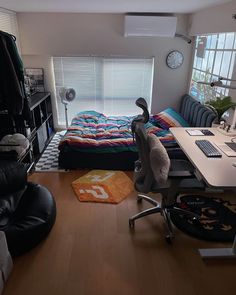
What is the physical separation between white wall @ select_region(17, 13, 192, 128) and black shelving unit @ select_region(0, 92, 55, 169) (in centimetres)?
68

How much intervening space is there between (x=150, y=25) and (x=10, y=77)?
8.63ft

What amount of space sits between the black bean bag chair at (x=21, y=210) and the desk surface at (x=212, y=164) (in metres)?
1.47

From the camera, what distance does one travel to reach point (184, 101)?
4.52m

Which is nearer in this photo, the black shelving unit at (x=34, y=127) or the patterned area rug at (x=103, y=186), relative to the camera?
the patterned area rug at (x=103, y=186)

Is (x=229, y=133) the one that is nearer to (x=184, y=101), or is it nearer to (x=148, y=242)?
(x=148, y=242)

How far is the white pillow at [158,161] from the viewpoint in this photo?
1.89m

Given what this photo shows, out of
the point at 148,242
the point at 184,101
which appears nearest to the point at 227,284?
the point at 148,242

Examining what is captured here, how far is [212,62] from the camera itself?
3576 millimetres

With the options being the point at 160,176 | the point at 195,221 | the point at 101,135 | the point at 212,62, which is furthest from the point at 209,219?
the point at 212,62

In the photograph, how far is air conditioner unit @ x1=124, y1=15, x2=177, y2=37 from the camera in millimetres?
3953

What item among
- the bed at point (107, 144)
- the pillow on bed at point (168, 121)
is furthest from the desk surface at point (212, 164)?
the pillow on bed at point (168, 121)

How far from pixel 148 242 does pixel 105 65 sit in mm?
3459

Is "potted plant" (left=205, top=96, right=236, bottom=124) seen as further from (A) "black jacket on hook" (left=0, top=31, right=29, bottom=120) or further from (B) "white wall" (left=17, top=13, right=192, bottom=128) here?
(A) "black jacket on hook" (left=0, top=31, right=29, bottom=120)

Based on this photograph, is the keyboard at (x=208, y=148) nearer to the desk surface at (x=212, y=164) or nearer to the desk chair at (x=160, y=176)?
the desk surface at (x=212, y=164)
